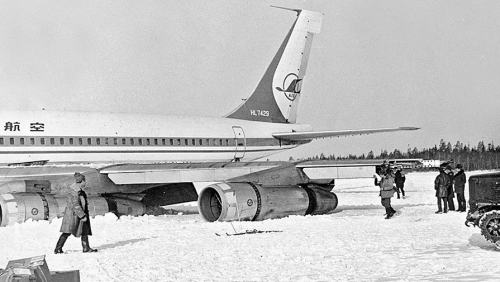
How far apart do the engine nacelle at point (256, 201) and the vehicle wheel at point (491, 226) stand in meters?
6.49

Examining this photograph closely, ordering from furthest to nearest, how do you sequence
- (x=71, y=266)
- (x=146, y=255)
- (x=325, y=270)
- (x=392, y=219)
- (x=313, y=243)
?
(x=392, y=219) < (x=313, y=243) < (x=146, y=255) < (x=71, y=266) < (x=325, y=270)

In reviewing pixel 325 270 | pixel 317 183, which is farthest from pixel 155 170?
pixel 325 270

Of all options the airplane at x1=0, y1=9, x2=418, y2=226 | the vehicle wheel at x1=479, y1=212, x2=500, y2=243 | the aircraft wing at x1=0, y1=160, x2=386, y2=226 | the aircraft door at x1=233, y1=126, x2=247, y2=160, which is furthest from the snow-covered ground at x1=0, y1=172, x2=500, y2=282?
the aircraft door at x1=233, y1=126, x2=247, y2=160

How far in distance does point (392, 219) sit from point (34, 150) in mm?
11234

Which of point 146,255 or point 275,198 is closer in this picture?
point 146,255

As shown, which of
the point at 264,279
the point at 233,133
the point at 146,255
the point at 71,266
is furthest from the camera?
the point at 233,133

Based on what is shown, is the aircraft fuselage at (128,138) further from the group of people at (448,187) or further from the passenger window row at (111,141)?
the group of people at (448,187)

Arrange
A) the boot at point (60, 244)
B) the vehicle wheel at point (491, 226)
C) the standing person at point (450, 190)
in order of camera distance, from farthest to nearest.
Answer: the standing person at point (450, 190) → the boot at point (60, 244) → the vehicle wheel at point (491, 226)

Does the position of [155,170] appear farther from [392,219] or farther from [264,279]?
[264,279]

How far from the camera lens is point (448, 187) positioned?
17938 mm

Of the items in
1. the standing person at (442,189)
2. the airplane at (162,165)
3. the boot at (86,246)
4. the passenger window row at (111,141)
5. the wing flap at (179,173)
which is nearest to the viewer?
the boot at (86,246)

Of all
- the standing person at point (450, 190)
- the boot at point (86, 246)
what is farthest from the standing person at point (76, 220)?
the standing person at point (450, 190)

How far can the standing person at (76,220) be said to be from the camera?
1098 cm

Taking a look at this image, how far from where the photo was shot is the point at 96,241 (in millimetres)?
12609
